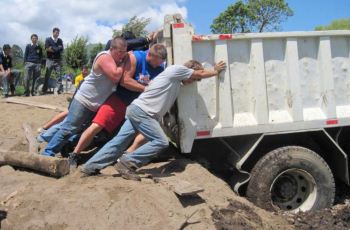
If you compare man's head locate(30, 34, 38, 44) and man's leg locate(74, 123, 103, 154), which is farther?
man's head locate(30, 34, 38, 44)

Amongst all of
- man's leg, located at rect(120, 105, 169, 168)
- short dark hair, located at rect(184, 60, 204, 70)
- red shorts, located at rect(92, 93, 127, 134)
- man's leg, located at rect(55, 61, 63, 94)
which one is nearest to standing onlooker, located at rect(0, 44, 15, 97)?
man's leg, located at rect(55, 61, 63, 94)

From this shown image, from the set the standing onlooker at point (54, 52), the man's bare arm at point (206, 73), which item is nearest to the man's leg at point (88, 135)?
the man's bare arm at point (206, 73)

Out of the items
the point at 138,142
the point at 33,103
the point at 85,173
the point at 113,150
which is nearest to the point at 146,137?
the point at 138,142

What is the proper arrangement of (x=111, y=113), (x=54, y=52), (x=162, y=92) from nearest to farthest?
(x=162, y=92), (x=111, y=113), (x=54, y=52)

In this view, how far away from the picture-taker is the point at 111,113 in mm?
6191

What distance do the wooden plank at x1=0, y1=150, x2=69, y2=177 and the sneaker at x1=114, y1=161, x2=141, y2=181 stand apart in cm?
65

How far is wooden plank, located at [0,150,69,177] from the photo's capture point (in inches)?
220

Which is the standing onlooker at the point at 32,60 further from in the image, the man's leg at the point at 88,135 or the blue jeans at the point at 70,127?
the man's leg at the point at 88,135

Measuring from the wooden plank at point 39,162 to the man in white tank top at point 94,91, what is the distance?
0.41m

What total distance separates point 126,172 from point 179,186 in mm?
744

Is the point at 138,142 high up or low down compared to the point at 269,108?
down

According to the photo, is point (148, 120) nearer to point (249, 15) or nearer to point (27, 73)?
point (27, 73)

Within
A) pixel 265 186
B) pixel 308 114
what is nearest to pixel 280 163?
pixel 265 186

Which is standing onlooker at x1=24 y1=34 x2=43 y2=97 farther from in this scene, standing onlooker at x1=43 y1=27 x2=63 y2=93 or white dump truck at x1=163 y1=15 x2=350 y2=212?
white dump truck at x1=163 y1=15 x2=350 y2=212
